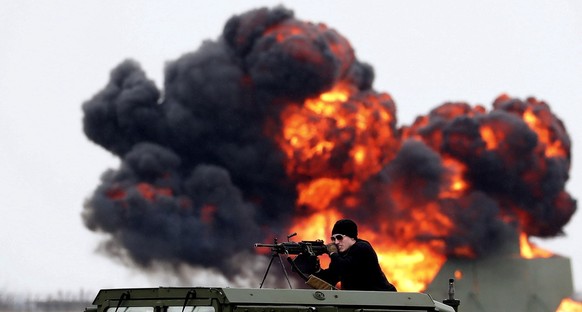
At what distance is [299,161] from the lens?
4591 cm

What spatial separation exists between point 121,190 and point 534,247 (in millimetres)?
23840

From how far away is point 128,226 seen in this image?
4628cm

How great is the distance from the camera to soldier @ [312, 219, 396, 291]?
995 cm

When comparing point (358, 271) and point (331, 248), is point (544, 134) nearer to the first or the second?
point (331, 248)

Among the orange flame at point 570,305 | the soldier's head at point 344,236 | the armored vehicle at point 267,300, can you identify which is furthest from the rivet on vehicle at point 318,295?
the orange flame at point 570,305

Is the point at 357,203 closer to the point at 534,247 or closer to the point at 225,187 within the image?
the point at 225,187

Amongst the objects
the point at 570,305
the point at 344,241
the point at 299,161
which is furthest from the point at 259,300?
the point at 570,305

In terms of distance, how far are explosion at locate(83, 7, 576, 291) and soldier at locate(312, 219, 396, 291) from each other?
35.2 meters

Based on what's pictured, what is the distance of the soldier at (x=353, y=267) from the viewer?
9953 millimetres

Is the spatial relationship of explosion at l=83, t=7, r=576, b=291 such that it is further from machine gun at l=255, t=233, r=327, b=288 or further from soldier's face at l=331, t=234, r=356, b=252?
soldier's face at l=331, t=234, r=356, b=252

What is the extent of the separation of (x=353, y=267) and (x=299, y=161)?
35.9 m

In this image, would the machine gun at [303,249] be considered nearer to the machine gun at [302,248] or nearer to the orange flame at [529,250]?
the machine gun at [302,248]

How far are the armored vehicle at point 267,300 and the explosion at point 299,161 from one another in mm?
36283

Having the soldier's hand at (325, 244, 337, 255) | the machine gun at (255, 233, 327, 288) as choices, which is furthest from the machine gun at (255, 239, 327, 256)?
the soldier's hand at (325, 244, 337, 255)
